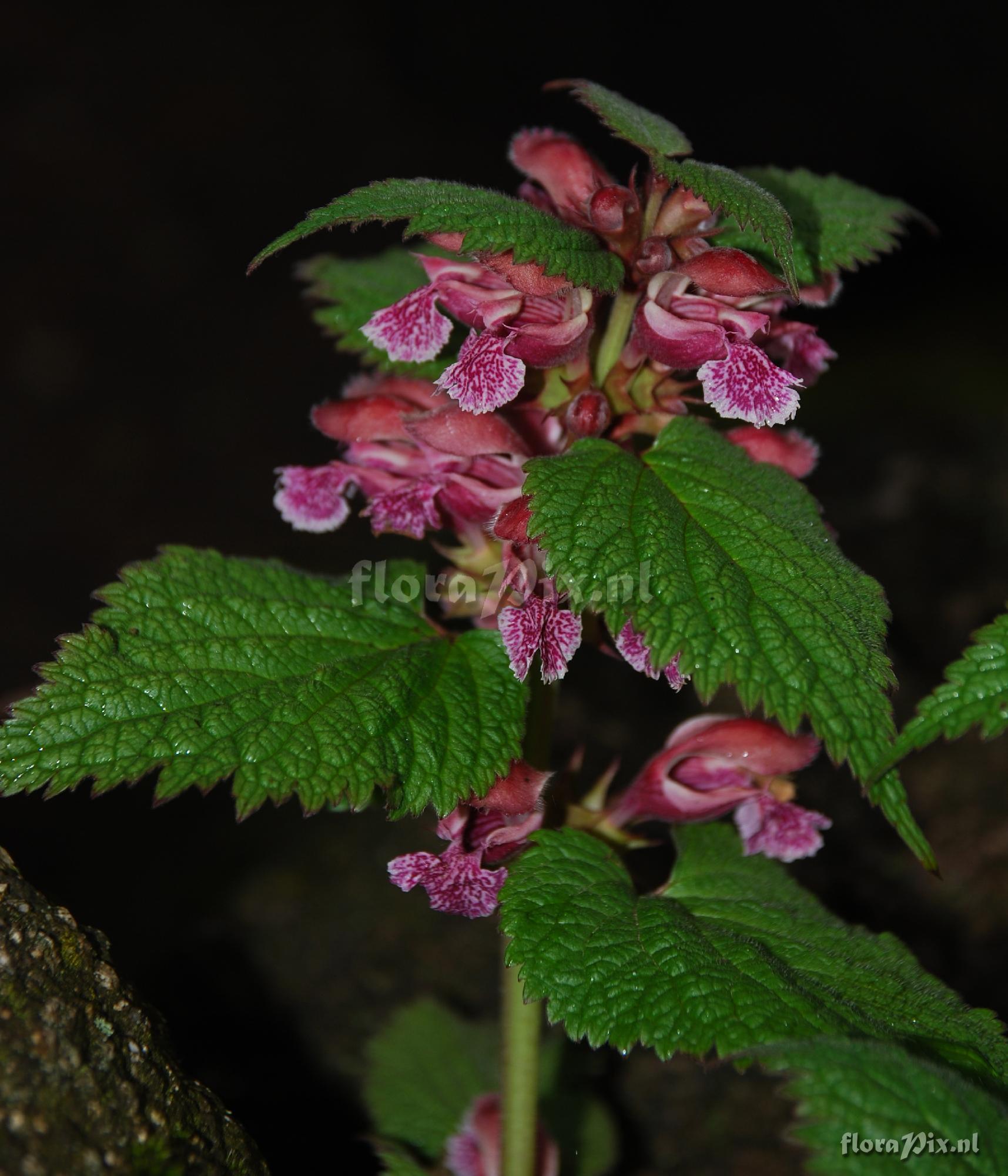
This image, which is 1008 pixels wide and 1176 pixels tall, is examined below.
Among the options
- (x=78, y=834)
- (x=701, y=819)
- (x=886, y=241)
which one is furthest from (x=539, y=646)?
(x=78, y=834)

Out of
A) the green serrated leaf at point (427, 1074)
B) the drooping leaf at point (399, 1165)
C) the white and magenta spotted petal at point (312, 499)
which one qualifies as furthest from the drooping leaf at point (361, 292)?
the green serrated leaf at point (427, 1074)

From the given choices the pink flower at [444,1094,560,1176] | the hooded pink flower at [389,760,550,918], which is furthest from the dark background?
the hooded pink flower at [389,760,550,918]

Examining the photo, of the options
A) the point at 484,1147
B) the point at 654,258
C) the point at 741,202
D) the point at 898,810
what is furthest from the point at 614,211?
the point at 484,1147

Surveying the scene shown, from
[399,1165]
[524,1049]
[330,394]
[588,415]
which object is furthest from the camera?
[330,394]

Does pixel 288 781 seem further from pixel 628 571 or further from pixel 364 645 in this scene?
pixel 628 571

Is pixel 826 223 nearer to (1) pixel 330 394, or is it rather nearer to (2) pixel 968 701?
(2) pixel 968 701

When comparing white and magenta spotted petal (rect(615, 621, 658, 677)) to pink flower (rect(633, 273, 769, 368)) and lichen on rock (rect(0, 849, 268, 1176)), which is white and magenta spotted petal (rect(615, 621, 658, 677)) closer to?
pink flower (rect(633, 273, 769, 368))
